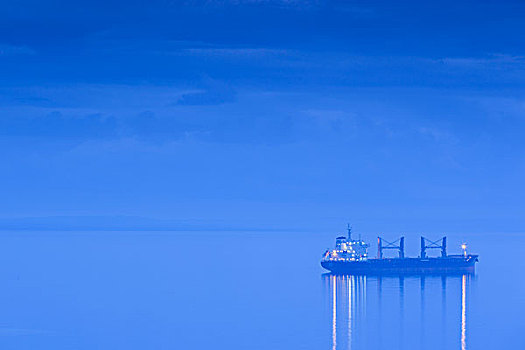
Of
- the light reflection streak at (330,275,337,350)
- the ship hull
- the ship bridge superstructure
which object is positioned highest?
the ship bridge superstructure

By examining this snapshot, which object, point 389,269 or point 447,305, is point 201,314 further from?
point 389,269

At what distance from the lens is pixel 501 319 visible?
8650 centimetres

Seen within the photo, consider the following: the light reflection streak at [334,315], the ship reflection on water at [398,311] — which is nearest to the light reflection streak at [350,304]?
the ship reflection on water at [398,311]

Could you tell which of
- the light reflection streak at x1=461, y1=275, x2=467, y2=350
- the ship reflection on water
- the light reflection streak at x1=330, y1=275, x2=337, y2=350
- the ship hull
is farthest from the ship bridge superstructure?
the light reflection streak at x1=461, y1=275, x2=467, y2=350

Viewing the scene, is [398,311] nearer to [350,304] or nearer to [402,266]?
[350,304]

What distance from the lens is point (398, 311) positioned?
93.2 m

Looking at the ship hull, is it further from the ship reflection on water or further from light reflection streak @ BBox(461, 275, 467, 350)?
light reflection streak @ BBox(461, 275, 467, 350)

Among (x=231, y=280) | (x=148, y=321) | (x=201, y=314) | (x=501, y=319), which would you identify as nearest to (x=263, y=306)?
(x=201, y=314)

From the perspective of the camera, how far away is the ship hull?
139 meters

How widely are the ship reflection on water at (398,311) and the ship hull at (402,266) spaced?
174 cm

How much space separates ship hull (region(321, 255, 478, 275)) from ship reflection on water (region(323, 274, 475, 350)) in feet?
5.70

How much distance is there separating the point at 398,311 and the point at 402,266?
152 ft

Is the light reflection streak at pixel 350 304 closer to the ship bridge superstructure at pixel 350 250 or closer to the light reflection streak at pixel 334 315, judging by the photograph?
the light reflection streak at pixel 334 315

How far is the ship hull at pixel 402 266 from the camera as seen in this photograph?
13862 cm
